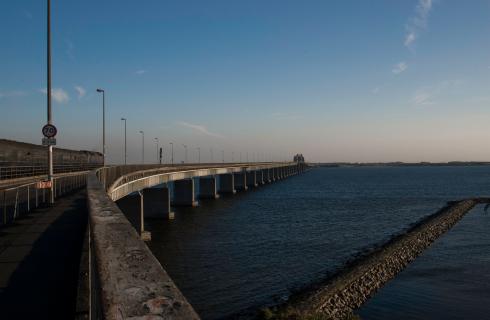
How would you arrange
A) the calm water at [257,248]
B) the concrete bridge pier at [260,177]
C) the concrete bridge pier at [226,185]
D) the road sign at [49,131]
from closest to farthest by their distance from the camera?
the calm water at [257,248] < the road sign at [49,131] < the concrete bridge pier at [226,185] < the concrete bridge pier at [260,177]

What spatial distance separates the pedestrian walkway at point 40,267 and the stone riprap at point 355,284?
8.57 metres

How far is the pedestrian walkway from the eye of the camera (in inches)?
290

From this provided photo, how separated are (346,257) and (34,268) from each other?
2409cm

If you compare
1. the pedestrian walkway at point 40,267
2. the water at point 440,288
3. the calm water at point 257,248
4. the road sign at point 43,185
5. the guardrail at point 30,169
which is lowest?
the water at point 440,288

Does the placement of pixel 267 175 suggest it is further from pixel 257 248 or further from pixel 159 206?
pixel 257 248

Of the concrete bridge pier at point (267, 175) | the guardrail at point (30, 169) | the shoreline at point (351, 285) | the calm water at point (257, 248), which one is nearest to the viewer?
the shoreline at point (351, 285)

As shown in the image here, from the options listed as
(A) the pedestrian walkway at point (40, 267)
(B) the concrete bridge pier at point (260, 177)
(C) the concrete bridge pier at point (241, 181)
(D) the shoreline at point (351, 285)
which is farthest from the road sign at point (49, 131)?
(B) the concrete bridge pier at point (260, 177)

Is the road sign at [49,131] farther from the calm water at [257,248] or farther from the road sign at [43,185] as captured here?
the calm water at [257,248]

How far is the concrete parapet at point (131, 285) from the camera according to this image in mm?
2430

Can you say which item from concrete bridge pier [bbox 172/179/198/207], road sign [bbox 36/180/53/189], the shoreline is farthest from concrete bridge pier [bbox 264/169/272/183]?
road sign [bbox 36/180/53/189]

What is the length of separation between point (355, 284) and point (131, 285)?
21.8m

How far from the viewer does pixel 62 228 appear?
583 inches

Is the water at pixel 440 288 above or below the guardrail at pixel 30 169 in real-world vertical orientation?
below

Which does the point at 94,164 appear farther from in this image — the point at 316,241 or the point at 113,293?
the point at 113,293
